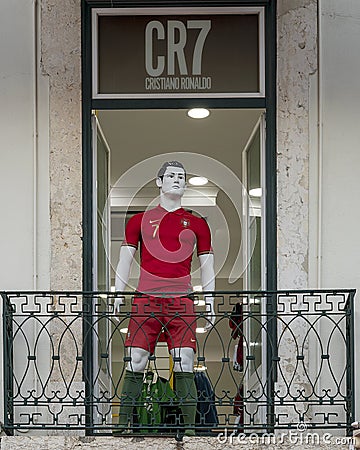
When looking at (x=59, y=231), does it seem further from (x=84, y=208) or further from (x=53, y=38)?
(x=53, y=38)

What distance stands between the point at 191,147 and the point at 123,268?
1.25 m

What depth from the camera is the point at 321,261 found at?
934 centimetres

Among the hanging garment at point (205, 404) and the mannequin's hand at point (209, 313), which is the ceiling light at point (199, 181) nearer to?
the mannequin's hand at point (209, 313)

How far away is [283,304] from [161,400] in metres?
1.11

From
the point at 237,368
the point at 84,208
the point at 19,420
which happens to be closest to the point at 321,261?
the point at 237,368

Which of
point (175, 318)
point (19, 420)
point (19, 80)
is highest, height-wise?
point (19, 80)

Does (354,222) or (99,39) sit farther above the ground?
(99,39)

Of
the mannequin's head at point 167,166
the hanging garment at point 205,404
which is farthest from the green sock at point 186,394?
the mannequin's head at point 167,166

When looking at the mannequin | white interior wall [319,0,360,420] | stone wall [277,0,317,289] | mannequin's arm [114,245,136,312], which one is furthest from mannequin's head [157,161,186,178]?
white interior wall [319,0,360,420]

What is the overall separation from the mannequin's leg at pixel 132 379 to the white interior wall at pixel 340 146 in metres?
1.47

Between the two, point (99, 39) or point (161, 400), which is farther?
point (99, 39)

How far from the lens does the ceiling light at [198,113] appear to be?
31.7 ft

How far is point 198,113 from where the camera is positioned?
9695mm

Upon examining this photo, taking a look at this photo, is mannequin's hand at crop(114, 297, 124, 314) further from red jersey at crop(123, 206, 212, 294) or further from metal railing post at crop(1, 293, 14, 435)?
metal railing post at crop(1, 293, 14, 435)
